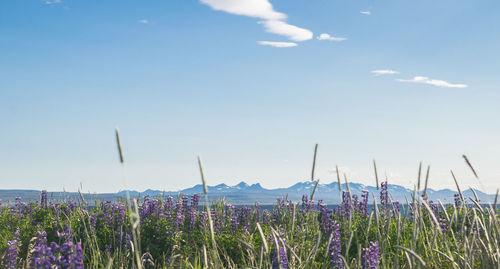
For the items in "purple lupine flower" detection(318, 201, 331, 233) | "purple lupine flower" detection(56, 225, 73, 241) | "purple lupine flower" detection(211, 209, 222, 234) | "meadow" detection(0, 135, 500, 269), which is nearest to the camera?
"purple lupine flower" detection(56, 225, 73, 241)

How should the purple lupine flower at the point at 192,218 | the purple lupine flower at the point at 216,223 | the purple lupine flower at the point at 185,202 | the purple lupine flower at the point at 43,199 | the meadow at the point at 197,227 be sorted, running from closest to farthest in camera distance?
the meadow at the point at 197,227
the purple lupine flower at the point at 216,223
the purple lupine flower at the point at 192,218
the purple lupine flower at the point at 185,202
the purple lupine flower at the point at 43,199

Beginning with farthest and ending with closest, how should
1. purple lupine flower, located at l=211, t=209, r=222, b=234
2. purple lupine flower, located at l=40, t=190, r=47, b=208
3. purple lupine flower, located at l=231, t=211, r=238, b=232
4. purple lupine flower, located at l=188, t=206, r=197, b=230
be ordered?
purple lupine flower, located at l=40, t=190, r=47, b=208
purple lupine flower, located at l=231, t=211, r=238, b=232
purple lupine flower, located at l=188, t=206, r=197, b=230
purple lupine flower, located at l=211, t=209, r=222, b=234

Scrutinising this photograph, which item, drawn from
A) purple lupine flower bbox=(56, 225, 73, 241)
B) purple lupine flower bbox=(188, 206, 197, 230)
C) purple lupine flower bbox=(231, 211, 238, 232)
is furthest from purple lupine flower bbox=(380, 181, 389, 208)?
purple lupine flower bbox=(56, 225, 73, 241)

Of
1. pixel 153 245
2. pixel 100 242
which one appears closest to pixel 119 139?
pixel 153 245

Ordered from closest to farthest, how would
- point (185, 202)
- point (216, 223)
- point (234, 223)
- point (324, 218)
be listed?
point (324, 218)
point (216, 223)
point (234, 223)
point (185, 202)

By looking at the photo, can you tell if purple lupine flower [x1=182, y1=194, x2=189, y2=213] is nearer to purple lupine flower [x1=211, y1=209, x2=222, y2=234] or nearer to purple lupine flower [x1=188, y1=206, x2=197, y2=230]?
purple lupine flower [x1=188, y1=206, x2=197, y2=230]

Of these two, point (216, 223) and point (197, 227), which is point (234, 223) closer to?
point (216, 223)

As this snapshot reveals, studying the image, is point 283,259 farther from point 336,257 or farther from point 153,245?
point 153,245

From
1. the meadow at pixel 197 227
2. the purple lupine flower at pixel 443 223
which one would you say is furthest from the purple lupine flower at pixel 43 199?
the purple lupine flower at pixel 443 223

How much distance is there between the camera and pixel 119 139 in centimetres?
249

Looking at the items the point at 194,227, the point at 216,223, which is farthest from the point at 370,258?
the point at 194,227

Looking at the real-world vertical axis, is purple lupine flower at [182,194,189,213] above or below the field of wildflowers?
above

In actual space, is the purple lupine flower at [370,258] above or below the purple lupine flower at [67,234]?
below

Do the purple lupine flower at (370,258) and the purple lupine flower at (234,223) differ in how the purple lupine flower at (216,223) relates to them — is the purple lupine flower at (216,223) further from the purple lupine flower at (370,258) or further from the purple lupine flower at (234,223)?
Result: the purple lupine flower at (370,258)
